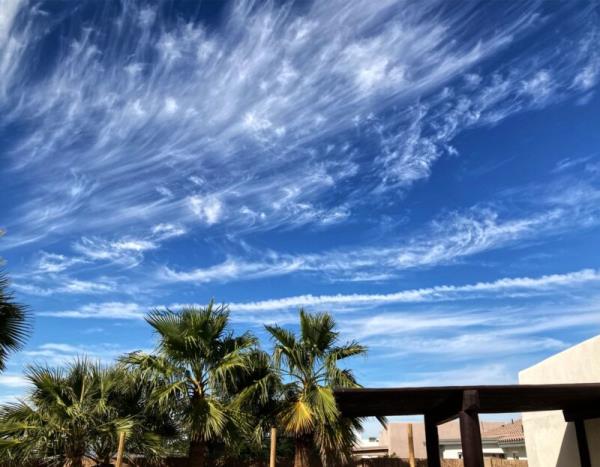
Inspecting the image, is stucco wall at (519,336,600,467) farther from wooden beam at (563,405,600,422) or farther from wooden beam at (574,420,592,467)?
wooden beam at (563,405,600,422)

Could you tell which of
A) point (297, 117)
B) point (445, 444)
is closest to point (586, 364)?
point (297, 117)

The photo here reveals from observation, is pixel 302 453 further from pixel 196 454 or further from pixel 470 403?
pixel 470 403

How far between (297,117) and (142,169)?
4.04 m

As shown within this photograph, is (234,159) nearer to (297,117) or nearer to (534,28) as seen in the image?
(297,117)

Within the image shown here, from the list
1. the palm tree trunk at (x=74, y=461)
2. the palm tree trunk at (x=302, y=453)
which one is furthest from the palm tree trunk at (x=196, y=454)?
the palm tree trunk at (x=74, y=461)

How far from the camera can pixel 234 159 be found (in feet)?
44.6

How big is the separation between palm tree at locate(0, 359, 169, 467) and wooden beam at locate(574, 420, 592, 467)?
847cm

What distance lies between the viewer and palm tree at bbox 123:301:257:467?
12156 millimetres

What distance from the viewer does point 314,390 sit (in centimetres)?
1255

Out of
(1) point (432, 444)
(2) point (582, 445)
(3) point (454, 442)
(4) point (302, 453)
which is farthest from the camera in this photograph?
(3) point (454, 442)

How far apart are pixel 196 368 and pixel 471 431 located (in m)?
7.00

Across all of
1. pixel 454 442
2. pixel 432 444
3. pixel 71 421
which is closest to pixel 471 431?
pixel 432 444

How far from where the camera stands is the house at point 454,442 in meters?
23.9

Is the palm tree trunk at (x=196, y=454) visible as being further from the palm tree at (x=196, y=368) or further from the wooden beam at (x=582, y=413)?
the wooden beam at (x=582, y=413)
